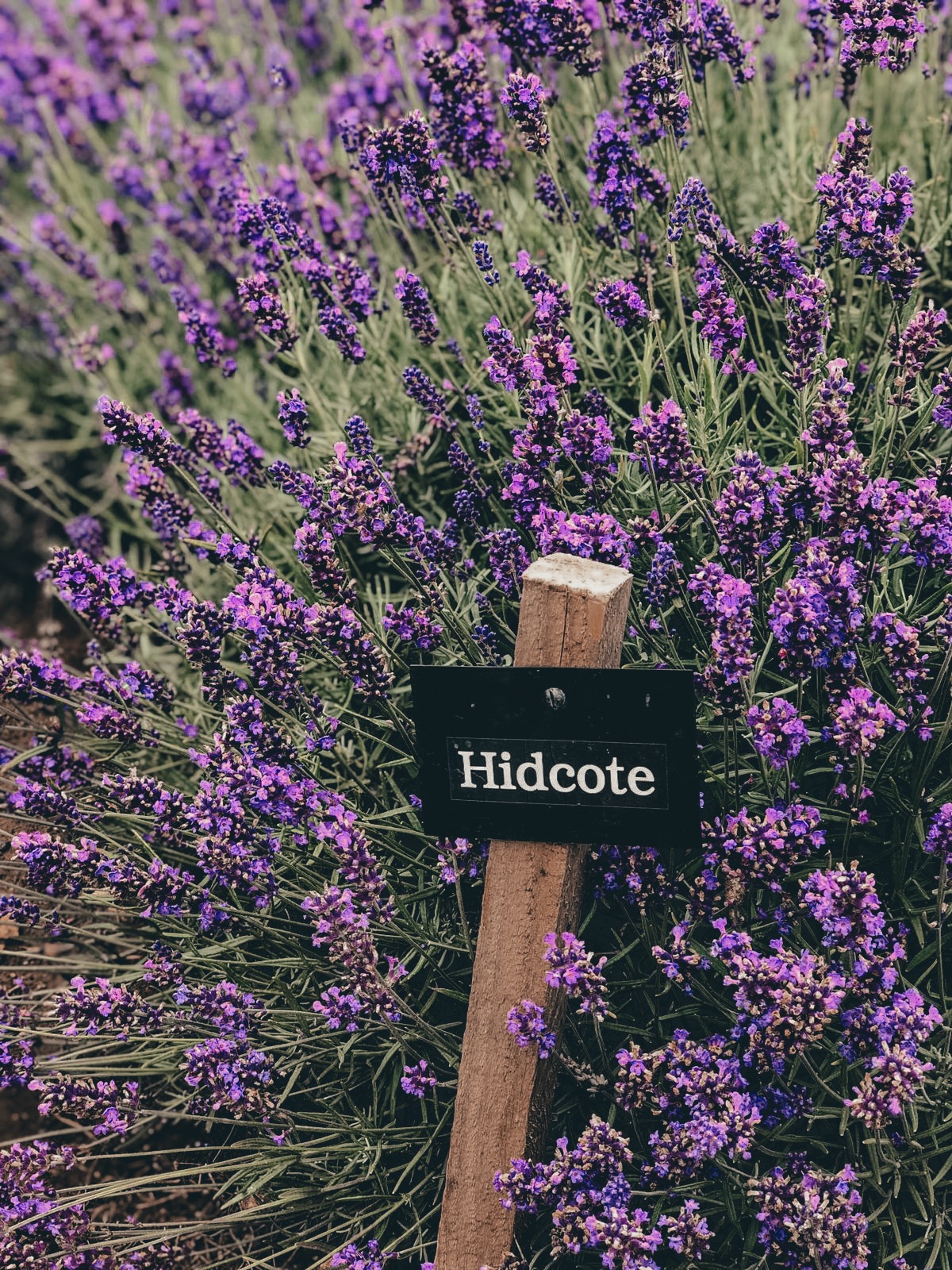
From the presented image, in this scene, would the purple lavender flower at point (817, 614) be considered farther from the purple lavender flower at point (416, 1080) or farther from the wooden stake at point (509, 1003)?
the purple lavender flower at point (416, 1080)

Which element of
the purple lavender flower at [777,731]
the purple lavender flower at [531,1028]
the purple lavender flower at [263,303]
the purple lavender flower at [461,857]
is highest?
the purple lavender flower at [263,303]

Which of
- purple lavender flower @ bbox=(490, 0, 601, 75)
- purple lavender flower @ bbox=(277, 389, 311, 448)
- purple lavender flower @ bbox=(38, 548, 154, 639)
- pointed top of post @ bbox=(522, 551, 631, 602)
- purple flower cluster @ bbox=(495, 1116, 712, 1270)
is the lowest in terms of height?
purple flower cluster @ bbox=(495, 1116, 712, 1270)

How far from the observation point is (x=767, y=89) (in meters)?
3.95

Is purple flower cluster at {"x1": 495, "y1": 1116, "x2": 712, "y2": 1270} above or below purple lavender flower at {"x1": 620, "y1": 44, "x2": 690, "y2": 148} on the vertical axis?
below

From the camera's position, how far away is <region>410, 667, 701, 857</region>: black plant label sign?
1.82 meters

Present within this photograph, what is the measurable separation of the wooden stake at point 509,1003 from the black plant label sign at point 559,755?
0.06m

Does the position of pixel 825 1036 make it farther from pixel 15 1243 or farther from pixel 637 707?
pixel 15 1243

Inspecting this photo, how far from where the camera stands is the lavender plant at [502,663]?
1.86 meters

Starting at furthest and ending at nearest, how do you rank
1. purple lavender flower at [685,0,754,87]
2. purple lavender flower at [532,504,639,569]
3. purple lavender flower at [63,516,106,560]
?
1. purple lavender flower at [63,516,106,560]
2. purple lavender flower at [685,0,754,87]
3. purple lavender flower at [532,504,639,569]

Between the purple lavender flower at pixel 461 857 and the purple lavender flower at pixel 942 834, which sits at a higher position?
the purple lavender flower at pixel 942 834

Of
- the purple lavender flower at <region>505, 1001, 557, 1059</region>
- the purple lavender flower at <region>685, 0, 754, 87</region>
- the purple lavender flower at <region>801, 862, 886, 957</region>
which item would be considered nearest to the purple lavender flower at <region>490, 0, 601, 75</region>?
the purple lavender flower at <region>685, 0, 754, 87</region>

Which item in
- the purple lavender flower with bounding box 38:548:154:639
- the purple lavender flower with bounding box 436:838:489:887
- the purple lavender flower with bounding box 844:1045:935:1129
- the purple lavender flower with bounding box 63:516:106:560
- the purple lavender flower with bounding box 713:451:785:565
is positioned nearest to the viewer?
the purple lavender flower with bounding box 844:1045:935:1129

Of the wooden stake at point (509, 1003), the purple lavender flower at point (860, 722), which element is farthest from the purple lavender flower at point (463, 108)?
the purple lavender flower at point (860, 722)

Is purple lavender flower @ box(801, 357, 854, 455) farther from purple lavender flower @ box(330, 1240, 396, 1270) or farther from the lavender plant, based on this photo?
purple lavender flower @ box(330, 1240, 396, 1270)
